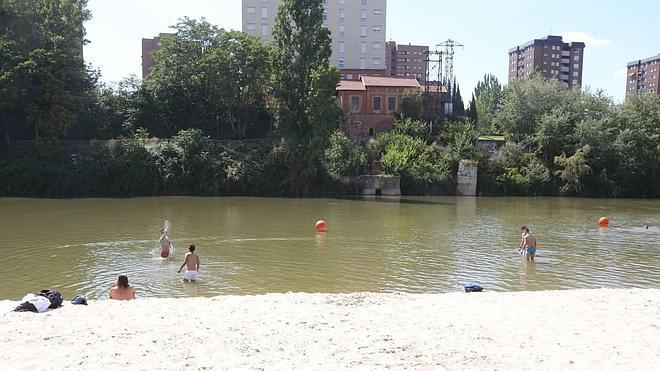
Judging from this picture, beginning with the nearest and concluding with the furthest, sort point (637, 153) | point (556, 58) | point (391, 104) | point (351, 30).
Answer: point (637, 153) < point (391, 104) < point (351, 30) < point (556, 58)

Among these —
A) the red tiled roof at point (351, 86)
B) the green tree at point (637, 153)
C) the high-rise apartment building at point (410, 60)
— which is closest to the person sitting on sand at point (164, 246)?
the red tiled roof at point (351, 86)

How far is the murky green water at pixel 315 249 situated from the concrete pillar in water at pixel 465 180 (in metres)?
13.9

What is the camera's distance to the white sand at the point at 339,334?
816cm

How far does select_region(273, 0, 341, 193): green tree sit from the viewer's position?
2012 inches

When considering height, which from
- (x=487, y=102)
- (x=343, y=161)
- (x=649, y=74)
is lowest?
(x=343, y=161)

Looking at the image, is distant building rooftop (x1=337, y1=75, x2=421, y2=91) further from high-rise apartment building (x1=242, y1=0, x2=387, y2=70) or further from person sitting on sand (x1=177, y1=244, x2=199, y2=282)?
person sitting on sand (x1=177, y1=244, x2=199, y2=282)

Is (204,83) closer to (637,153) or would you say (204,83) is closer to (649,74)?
(637,153)

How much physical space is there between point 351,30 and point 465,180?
42.3 metres

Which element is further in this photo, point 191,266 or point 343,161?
point 343,161

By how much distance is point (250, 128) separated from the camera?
6294 cm

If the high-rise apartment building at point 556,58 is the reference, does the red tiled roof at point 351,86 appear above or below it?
below

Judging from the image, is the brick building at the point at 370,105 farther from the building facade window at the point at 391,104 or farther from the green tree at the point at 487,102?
the green tree at the point at 487,102

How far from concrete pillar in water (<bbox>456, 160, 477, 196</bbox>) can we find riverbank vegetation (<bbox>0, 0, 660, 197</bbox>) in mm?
915

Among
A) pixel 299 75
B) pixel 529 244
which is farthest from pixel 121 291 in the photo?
pixel 299 75
